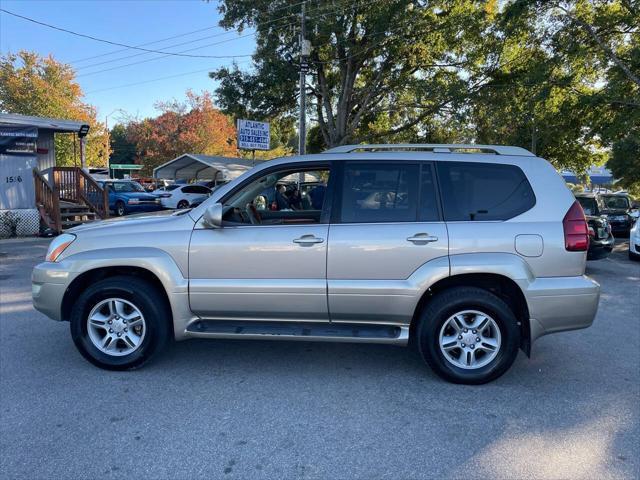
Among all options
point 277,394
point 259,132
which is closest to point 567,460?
point 277,394

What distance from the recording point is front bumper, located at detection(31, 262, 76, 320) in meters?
4.04

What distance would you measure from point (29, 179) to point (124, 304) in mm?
12365

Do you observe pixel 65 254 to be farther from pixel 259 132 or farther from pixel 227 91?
pixel 227 91

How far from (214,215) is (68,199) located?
14.1 metres

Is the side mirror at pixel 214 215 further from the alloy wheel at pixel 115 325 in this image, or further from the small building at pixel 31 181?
the small building at pixel 31 181

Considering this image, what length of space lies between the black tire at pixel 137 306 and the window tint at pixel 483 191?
99.6 inches

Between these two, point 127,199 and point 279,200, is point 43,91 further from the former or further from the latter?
point 279,200

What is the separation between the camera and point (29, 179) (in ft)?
46.0

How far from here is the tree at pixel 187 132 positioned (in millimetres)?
45312

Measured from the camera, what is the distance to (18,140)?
1349cm

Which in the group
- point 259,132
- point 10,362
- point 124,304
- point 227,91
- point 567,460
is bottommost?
point 567,460

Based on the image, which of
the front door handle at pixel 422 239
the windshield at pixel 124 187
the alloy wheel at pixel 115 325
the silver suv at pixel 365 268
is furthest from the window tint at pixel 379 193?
the windshield at pixel 124 187

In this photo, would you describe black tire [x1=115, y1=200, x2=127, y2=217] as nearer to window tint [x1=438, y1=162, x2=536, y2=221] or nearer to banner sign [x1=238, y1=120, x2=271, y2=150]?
banner sign [x1=238, y1=120, x2=271, y2=150]

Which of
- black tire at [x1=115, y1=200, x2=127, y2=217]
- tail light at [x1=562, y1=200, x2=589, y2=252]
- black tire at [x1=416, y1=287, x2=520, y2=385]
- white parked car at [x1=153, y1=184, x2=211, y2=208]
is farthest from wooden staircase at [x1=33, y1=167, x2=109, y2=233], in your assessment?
tail light at [x1=562, y1=200, x2=589, y2=252]
